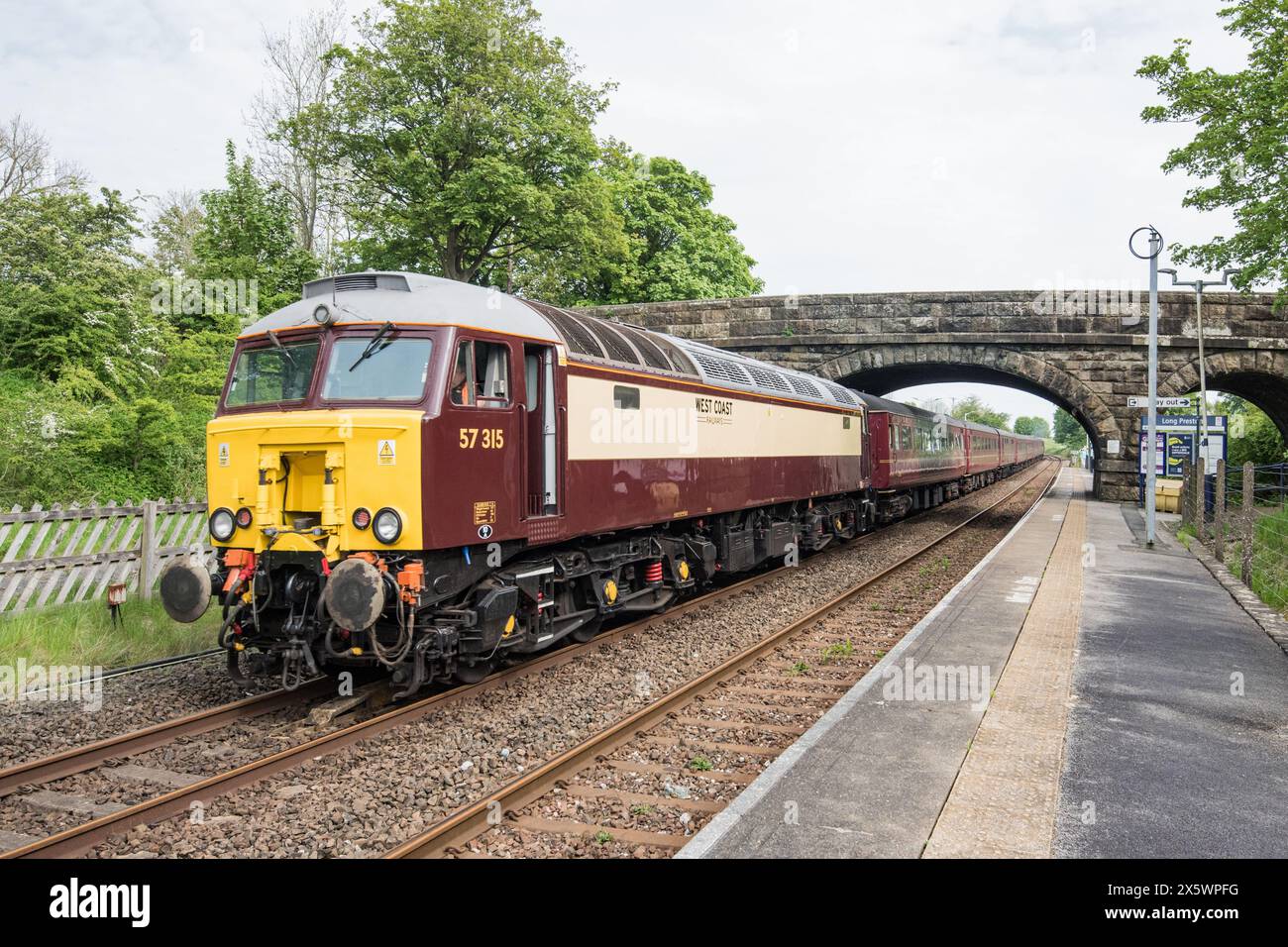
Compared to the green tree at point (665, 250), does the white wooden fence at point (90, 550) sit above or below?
below

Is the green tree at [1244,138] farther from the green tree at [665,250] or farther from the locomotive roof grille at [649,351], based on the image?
the green tree at [665,250]

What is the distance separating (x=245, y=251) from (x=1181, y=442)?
3049 cm

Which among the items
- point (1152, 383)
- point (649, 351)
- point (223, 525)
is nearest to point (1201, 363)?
point (1152, 383)

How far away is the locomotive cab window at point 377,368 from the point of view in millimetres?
6973

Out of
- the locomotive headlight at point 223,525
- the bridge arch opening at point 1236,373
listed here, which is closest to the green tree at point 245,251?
the locomotive headlight at point 223,525

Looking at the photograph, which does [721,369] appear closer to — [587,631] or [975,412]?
[587,631]

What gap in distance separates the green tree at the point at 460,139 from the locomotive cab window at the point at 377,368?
56.5ft

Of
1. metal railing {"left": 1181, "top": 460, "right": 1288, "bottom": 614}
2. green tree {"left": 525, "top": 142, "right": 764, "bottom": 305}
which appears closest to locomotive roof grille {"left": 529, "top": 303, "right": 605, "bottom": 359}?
metal railing {"left": 1181, "top": 460, "right": 1288, "bottom": 614}

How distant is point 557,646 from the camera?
9508 mm

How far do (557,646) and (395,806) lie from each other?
4.17 meters

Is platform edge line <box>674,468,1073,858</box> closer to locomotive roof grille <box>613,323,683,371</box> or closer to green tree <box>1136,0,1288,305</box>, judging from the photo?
locomotive roof grille <box>613,323,683,371</box>

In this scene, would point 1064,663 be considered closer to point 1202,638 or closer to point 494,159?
point 1202,638

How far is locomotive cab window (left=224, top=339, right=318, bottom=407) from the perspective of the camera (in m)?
7.29

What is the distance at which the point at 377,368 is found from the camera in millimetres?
7086
